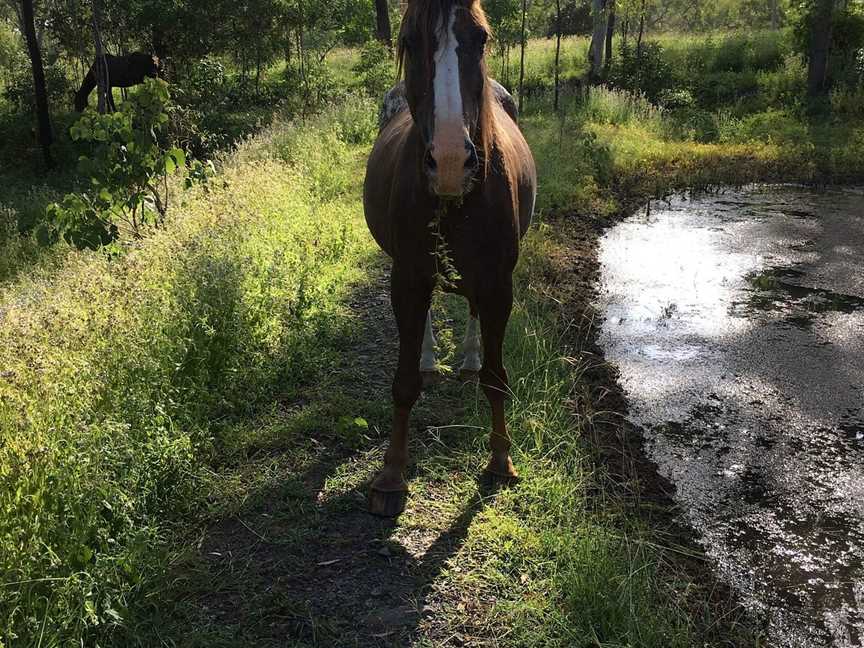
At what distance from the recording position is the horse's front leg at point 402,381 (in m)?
2.98

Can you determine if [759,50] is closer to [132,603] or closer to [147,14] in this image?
[147,14]

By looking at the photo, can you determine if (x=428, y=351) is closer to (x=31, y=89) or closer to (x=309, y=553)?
(x=309, y=553)

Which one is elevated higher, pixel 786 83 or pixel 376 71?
pixel 376 71

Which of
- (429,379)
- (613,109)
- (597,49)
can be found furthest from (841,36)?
(429,379)

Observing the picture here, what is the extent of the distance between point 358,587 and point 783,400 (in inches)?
130

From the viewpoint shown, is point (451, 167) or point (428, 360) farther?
point (428, 360)

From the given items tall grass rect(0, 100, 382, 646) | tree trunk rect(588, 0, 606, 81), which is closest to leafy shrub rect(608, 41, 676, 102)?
tree trunk rect(588, 0, 606, 81)

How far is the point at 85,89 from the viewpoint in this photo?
1736 centimetres

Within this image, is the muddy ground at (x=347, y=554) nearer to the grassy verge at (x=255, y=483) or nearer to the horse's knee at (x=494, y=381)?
the grassy verge at (x=255, y=483)

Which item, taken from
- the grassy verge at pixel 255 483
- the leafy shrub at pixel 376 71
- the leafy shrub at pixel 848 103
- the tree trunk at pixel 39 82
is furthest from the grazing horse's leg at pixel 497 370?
the tree trunk at pixel 39 82

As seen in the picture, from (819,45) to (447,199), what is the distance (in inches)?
632

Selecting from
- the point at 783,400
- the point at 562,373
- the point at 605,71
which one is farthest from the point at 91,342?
Answer: the point at 605,71

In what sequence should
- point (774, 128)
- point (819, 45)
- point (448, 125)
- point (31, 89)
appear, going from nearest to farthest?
point (448, 125) < point (774, 128) < point (819, 45) < point (31, 89)

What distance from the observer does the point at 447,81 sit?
2230mm
